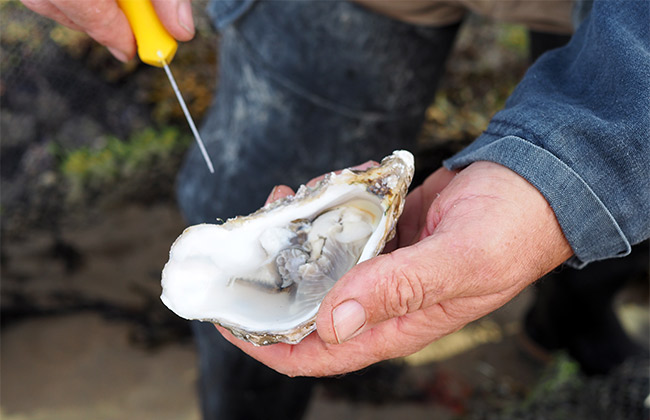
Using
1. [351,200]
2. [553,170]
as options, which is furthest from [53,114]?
[553,170]

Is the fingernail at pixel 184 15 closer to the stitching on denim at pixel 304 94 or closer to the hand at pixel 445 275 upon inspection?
the stitching on denim at pixel 304 94

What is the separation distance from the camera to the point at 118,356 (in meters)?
2.95

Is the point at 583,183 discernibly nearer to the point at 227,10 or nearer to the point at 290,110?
the point at 290,110

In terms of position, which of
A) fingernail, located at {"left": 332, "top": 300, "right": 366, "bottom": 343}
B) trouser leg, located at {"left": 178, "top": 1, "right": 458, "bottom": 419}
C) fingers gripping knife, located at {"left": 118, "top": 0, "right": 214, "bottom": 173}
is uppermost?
fingers gripping knife, located at {"left": 118, "top": 0, "right": 214, "bottom": 173}

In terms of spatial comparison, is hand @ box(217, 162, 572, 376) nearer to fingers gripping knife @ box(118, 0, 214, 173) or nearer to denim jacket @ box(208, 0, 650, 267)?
denim jacket @ box(208, 0, 650, 267)

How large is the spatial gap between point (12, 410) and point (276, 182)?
187cm

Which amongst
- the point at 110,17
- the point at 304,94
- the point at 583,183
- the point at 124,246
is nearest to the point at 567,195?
the point at 583,183

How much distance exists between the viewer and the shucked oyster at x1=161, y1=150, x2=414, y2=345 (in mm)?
1263

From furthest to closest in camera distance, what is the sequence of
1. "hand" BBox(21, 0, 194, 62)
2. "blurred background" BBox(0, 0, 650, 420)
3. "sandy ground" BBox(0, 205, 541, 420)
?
"sandy ground" BBox(0, 205, 541, 420), "blurred background" BBox(0, 0, 650, 420), "hand" BBox(21, 0, 194, 62)

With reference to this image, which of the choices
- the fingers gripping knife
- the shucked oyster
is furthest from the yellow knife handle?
the shucked oyster

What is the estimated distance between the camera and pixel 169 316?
3.04 metres

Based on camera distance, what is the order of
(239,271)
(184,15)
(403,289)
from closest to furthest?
(403,289)
(239,271)
(184,15)

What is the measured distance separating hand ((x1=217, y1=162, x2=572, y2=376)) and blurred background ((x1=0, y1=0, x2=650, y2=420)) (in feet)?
5.44

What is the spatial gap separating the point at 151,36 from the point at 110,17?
11 centimetres
